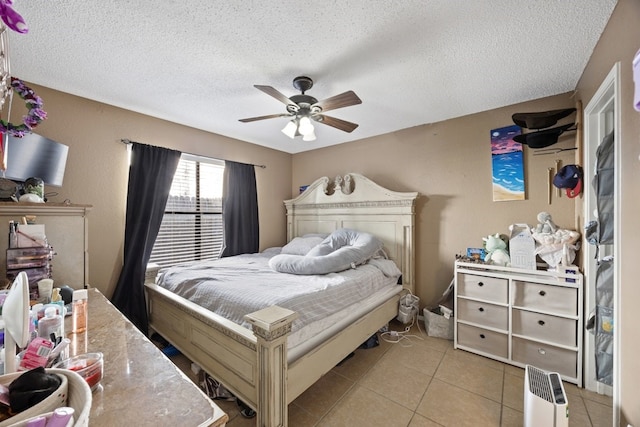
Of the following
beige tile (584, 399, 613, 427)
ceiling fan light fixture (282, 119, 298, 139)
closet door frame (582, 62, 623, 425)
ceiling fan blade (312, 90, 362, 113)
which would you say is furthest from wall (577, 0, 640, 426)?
ceiling fan light fixture (282, 119, 298, 139)

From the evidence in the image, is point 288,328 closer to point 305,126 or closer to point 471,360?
point 305,126

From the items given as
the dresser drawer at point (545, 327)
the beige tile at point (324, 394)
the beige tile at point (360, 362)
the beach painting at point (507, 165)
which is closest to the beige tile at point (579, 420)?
the dresser drawer at point (545, 327)

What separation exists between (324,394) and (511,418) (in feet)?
3.93

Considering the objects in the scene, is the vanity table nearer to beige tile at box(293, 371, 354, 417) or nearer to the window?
beige tile at box(293, 371, 354, 417)

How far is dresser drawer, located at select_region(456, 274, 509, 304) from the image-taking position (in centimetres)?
227

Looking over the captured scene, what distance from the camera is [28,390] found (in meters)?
0.53

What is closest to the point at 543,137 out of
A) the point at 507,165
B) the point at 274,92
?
the point at 507,165

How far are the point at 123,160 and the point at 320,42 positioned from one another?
2292 mm

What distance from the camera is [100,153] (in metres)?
2.50

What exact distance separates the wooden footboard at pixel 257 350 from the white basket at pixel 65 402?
817 mm

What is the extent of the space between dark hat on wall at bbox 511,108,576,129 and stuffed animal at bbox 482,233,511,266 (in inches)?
39.5

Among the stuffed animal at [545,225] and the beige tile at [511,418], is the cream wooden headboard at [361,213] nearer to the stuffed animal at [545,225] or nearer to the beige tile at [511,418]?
the stuffed animal at [545,225]

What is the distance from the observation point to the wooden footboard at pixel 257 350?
1367 mm

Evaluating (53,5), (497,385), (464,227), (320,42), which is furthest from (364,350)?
(53,5)
